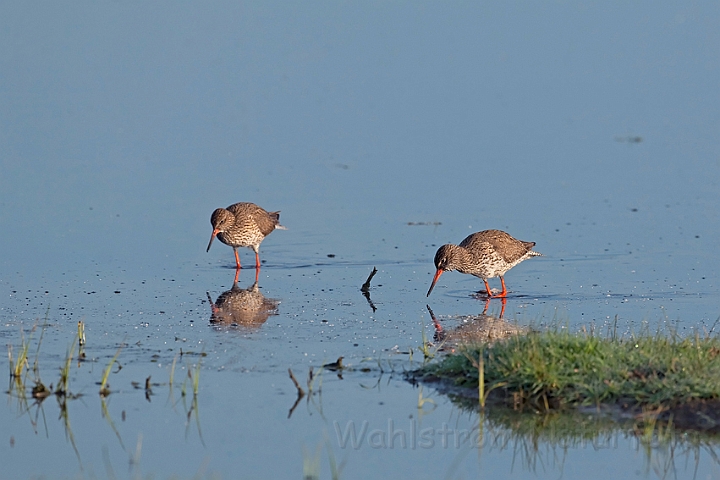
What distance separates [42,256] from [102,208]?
2.65 meters

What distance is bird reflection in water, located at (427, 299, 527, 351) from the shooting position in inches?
378

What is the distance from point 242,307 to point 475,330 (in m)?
2.33

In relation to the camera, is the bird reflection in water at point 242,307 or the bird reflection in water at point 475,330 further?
the bird reflection in water at point 242,307

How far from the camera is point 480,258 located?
11867mm

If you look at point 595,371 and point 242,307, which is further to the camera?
point 242,307

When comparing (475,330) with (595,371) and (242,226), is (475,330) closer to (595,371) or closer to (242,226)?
(595,371)

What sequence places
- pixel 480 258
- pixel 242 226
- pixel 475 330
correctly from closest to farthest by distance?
1. pixel 475 330
2. pixel 480 258
3. pixel 242 226

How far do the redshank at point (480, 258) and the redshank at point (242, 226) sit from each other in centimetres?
249

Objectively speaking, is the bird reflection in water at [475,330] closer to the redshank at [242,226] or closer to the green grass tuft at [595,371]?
the green grass tuft at [595,371]

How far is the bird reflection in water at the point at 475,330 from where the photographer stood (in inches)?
378

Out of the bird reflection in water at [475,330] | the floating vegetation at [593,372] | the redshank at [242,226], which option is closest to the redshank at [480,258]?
the bird reflection in water at [475,330]

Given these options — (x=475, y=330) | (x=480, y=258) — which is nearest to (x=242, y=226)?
(x=480, y=258)

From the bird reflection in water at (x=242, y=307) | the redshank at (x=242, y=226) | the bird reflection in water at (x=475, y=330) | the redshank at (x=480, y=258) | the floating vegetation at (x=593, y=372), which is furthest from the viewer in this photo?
the redshank at (x=242, y=226)

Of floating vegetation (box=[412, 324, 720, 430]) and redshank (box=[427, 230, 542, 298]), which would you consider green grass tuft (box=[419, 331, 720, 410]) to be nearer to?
floating vegetation (box=[412, 324, 720, 430])
